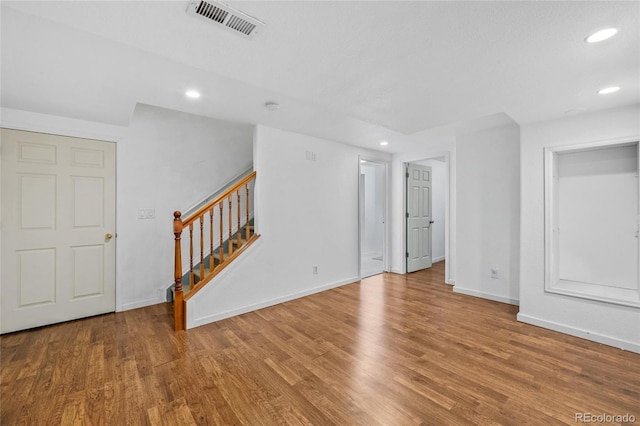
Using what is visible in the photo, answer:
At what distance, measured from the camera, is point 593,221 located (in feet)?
9.52

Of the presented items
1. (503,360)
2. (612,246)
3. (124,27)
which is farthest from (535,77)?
(124,27)

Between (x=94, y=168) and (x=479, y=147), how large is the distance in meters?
5.01

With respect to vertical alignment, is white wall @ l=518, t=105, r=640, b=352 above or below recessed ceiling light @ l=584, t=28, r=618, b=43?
below

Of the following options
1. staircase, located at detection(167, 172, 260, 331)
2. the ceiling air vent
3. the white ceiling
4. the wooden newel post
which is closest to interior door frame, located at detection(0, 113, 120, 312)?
the white ceiling

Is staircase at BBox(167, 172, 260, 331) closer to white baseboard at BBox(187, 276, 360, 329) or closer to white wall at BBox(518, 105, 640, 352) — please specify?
white baseboard at BBox(187, 276, 360, 329)

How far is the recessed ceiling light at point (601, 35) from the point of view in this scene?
4.97ft

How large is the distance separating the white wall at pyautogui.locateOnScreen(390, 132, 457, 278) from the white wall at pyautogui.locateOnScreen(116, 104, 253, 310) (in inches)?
126

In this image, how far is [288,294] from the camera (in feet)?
12.8

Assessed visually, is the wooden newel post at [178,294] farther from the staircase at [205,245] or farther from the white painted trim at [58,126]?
the white painted trim at [58,126]

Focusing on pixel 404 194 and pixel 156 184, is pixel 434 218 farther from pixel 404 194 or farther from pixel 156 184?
pixel 156 184

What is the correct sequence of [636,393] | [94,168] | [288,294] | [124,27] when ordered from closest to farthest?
[124,27], [636,393], [94,168], [288,294]

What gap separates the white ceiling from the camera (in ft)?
4.60

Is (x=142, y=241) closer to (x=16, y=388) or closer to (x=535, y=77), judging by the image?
(x=16, y=388)
